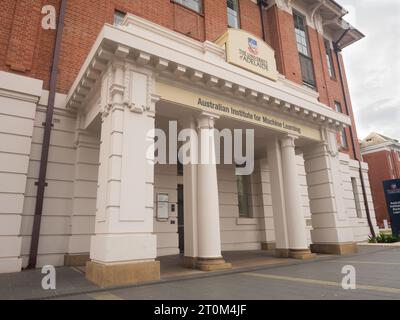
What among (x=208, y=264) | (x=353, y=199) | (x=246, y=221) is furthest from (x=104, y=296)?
(x=353, y=199)

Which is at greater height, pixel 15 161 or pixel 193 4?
pixel 193 4

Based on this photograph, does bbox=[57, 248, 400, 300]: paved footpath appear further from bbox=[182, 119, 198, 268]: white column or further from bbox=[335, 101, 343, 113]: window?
bbox=[335, 101, 343, 113]: window

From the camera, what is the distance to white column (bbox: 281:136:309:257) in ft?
33.7

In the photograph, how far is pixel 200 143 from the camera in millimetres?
8602

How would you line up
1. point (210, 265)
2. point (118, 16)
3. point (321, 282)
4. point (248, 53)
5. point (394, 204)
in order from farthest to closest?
point (394, 204), point (118, 16), point (248, 53), point (210, 265), point (321, 282)

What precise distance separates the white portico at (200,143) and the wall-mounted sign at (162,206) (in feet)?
0.44

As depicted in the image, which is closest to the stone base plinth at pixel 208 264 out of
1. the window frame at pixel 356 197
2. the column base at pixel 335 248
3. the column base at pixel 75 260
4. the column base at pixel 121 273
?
the column base at pixel 121 273

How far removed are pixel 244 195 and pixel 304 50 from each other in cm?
1081

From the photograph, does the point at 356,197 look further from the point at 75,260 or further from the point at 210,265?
the point at 75,260

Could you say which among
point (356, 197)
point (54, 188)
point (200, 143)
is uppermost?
point (200, 143)

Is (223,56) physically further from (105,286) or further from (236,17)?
(105,286)

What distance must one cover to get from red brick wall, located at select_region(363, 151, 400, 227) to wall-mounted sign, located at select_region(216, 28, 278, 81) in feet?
104

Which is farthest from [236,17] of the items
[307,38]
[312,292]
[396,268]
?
[312,292]

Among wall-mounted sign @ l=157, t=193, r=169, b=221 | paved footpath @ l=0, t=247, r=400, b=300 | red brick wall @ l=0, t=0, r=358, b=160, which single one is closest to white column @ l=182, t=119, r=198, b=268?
paved footpath @ l=0, t=247, r=400, b=300
